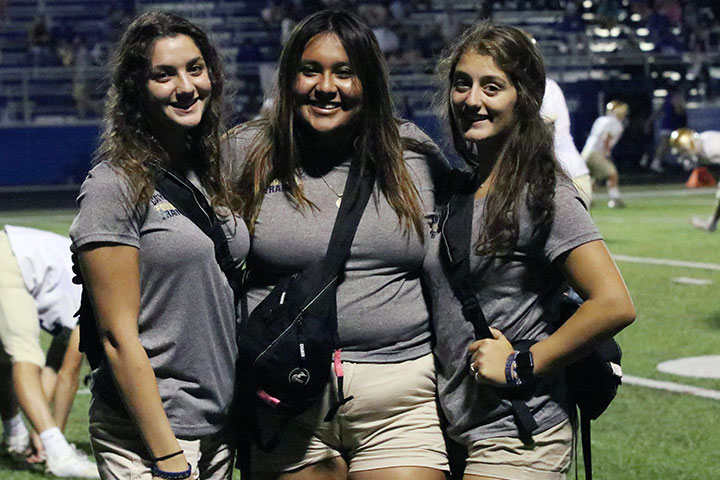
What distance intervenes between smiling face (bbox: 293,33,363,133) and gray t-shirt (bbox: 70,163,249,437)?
1.48 feet

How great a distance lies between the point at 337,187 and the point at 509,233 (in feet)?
1.81

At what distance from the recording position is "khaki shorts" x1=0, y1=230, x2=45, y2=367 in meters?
5.86

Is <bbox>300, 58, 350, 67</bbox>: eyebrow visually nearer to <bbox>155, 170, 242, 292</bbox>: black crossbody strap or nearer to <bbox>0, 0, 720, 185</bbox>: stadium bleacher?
<bbox>155, 170, 242, 292</bbox>: black crossbody strap

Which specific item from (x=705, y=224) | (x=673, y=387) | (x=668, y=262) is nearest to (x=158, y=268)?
(x=673, y=387)

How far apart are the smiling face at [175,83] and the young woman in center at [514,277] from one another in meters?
0.70

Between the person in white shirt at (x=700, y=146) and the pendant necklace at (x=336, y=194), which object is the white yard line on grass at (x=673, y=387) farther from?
the person in white shirt at (x=700, y=146)

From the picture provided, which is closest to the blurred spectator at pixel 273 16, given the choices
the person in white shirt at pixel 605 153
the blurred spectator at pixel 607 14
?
the blurred spectator at pixel 607 14

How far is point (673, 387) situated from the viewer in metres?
7.46

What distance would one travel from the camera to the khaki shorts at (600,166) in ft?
65.5

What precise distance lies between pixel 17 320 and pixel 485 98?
10.8ft

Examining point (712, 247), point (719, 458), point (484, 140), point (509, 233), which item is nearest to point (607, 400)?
point (509, 233)

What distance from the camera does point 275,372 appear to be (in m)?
3.24

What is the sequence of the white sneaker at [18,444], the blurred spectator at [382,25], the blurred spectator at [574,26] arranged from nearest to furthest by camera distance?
the white sneaker at [18,444], the blurred spectator at [382,25], the blurred spectator at [574,26]

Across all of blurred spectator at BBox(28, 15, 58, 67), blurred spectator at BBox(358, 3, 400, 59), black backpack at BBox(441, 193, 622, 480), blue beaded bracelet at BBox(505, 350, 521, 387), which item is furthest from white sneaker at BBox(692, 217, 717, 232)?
blurred spectator at BBox(28, 15, 58, 67)
